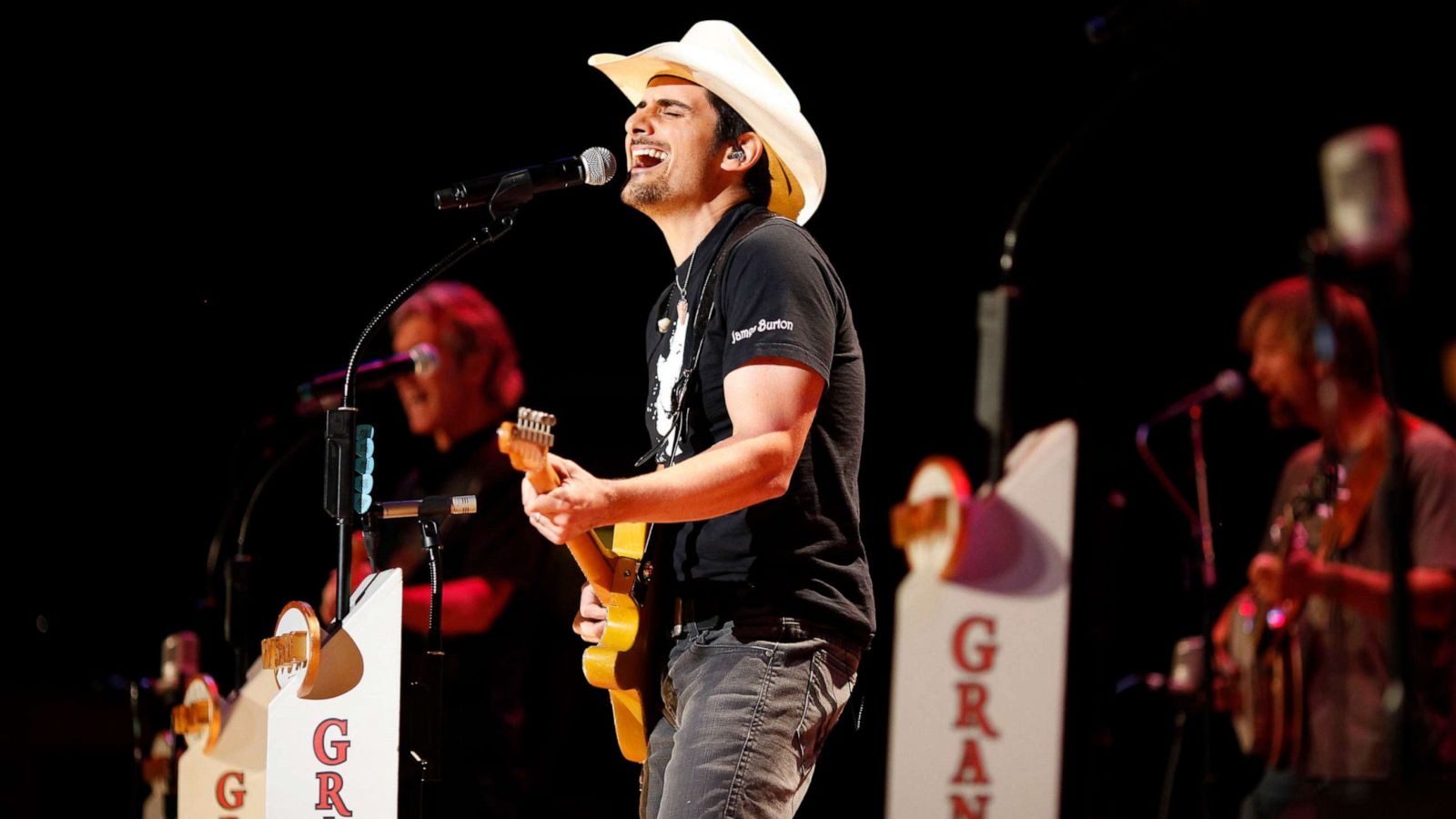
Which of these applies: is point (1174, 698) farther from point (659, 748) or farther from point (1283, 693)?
point (659, 748)

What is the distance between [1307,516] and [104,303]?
400 centimetres

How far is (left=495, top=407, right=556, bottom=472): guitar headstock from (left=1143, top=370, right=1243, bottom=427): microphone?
1.83m

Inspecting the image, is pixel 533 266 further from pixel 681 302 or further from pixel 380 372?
pixel 681 302

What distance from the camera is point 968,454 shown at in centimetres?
423

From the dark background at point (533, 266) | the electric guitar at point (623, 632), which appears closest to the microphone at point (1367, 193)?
the electric guitar at point (623, 632)

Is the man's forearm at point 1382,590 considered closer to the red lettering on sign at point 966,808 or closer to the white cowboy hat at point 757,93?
the red lettering on sign at point 966,808

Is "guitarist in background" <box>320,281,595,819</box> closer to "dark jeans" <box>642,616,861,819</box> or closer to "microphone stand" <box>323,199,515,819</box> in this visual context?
"microphone stand" <box>323,199,515,819</box>

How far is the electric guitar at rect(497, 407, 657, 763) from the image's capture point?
236 cm

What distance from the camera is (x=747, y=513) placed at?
230 cm

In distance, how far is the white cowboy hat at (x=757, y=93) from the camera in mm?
2732

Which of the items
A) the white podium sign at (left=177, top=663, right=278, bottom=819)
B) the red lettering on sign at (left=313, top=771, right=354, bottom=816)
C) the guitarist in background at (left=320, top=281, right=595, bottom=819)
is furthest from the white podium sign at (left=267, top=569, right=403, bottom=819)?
the guitarist in background at (left=320, top=281, right=595, bottom=819)

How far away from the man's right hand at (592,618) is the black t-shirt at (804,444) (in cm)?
20

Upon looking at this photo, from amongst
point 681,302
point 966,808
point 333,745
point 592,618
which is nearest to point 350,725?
point 333,745

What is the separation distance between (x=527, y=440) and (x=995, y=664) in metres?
0.90
